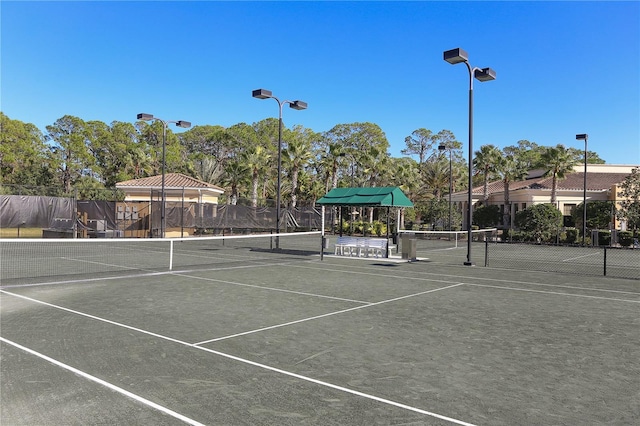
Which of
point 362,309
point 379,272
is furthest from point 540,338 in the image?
point 379,272

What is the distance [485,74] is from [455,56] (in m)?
1.86

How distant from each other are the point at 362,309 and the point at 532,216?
31.1 m

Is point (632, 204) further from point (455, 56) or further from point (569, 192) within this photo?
point (455, 56)

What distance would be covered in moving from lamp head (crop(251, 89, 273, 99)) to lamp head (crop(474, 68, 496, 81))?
9.01 meters

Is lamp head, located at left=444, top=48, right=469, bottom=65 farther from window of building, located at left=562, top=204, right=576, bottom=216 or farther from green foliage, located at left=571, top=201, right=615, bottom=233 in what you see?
window of building, located at left=562, top=204, right=576, bottom=216

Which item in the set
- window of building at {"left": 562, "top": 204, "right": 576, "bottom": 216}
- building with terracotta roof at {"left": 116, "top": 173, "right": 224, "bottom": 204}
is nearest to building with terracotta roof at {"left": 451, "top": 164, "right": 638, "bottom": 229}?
window of building at {"left": 562, "top": 204, "right": 576, "bottom": 216}

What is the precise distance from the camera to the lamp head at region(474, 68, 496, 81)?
17920 millimetres

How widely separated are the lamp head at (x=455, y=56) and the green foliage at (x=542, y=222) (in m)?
22.6

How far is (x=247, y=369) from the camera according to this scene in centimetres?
570

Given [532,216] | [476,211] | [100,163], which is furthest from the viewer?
[100,163]

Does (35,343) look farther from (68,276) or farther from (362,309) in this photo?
(68,276)

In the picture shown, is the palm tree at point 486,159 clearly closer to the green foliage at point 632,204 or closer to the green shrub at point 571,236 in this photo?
the green shrub at point 571,236

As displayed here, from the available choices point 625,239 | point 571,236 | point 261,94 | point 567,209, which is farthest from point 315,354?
point 567,209

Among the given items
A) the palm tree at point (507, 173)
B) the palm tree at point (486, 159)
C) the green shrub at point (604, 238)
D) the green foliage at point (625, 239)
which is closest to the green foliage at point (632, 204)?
the green foliage at point (625, 239)
